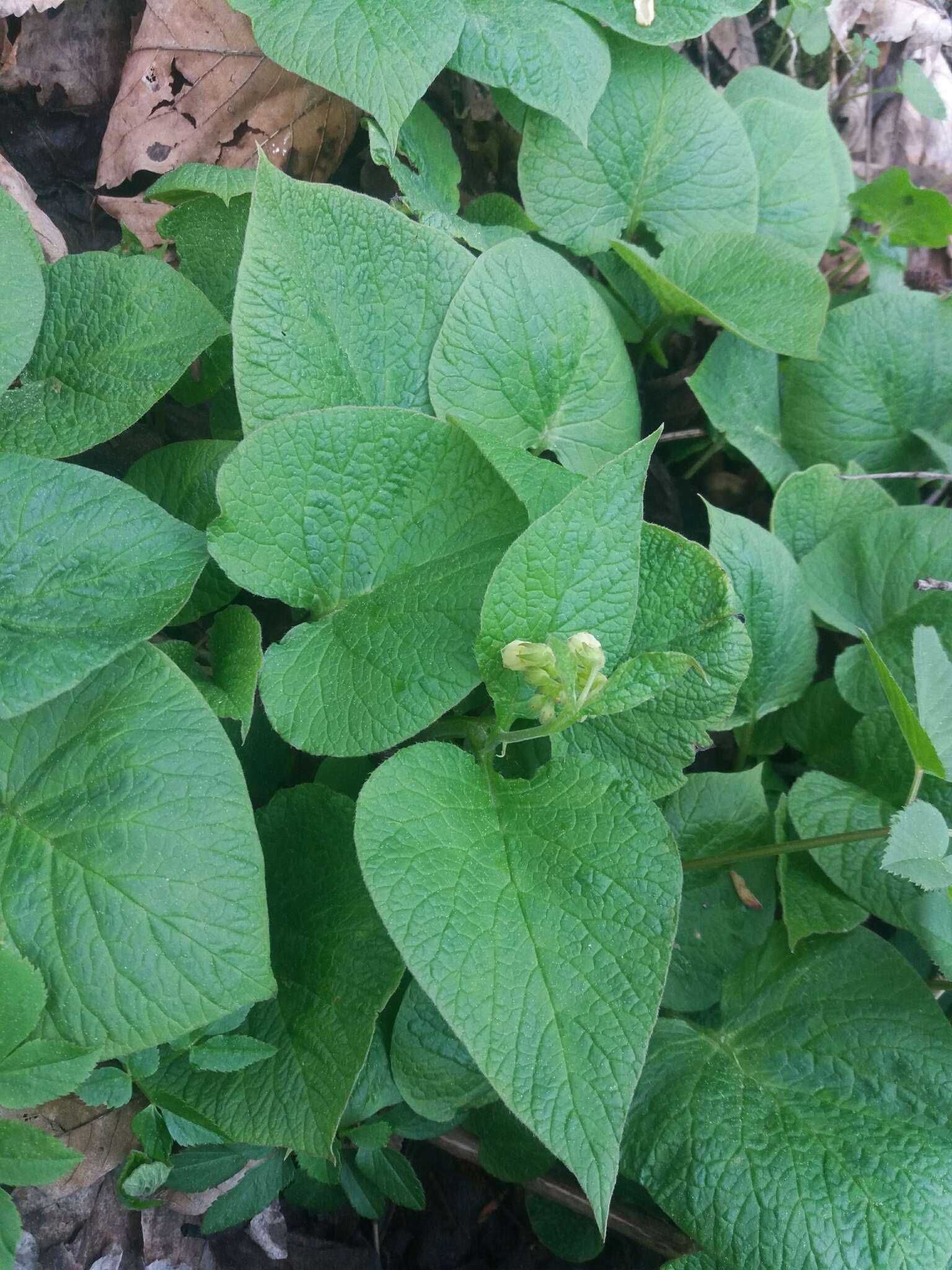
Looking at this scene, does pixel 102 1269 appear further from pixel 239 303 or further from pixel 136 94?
pixel 136 94

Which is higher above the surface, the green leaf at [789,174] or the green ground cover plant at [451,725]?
the green leaf at [789,174]

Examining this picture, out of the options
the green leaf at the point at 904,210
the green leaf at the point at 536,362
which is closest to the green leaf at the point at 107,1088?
the green leaf at the point at 536,362

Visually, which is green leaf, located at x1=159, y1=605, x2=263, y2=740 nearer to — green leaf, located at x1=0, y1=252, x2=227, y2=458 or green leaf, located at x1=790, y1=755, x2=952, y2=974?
green leaf, located at x1=0, y1=252, x2=227, y2=458

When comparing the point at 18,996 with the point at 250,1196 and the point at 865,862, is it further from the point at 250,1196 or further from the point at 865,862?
the point at 865,862

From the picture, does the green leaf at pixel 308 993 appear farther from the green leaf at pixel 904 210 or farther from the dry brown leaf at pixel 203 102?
the green leaf at pixel 904 210

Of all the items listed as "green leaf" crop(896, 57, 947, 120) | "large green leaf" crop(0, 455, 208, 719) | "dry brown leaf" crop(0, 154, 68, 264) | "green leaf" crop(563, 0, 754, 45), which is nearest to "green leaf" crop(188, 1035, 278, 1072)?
"large green leaf" crop(0, 455, 208, 719)

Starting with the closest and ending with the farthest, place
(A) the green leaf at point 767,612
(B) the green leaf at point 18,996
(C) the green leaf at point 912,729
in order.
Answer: (B) the green leaf at point 18,996 → (C) the green leaf at point 912,729 → (A) the green leaf at point 767,612

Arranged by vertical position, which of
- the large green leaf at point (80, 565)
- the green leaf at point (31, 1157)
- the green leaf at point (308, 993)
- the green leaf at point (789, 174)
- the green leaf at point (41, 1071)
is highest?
the green leaf at point (789, 174)

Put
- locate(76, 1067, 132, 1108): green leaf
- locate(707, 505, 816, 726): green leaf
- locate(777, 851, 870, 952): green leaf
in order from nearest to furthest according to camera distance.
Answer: locate(76, 1067, 132, 1108): green leaf < locate(777, 851, 870, 952): green leaf < locate(707, 505, 816, 726): green leaf
